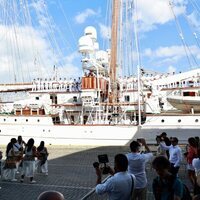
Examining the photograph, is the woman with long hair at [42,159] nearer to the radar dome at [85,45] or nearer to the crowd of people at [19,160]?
the crowd of people at [19,160]

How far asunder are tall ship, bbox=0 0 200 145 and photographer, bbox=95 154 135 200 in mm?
22765

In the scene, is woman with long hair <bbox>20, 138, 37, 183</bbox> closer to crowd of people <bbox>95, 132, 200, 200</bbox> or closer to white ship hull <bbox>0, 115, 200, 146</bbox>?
crowd of people <bbox>95, 132, 200, 200</bbox>

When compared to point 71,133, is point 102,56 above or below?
above

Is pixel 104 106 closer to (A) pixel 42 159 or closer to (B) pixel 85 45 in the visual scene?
(B) pixel 85 45

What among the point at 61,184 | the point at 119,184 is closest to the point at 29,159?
the point at 61,184

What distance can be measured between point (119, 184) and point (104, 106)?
27.7 m

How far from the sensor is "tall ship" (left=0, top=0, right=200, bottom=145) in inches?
1132

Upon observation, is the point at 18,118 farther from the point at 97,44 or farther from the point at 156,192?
the point at 156,192

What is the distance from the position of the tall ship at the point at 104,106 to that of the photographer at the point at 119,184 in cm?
2277

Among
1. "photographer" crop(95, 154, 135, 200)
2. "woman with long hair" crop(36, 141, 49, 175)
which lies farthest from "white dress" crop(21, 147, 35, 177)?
"photographer" crop(95, 154, 135, 200)

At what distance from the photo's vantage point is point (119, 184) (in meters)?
4.93

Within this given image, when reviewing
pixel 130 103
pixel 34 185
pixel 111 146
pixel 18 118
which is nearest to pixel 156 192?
pixel 34 185

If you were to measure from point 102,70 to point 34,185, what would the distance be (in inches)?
979

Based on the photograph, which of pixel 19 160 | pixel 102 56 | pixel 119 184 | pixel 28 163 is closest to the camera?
pixel 119 184
